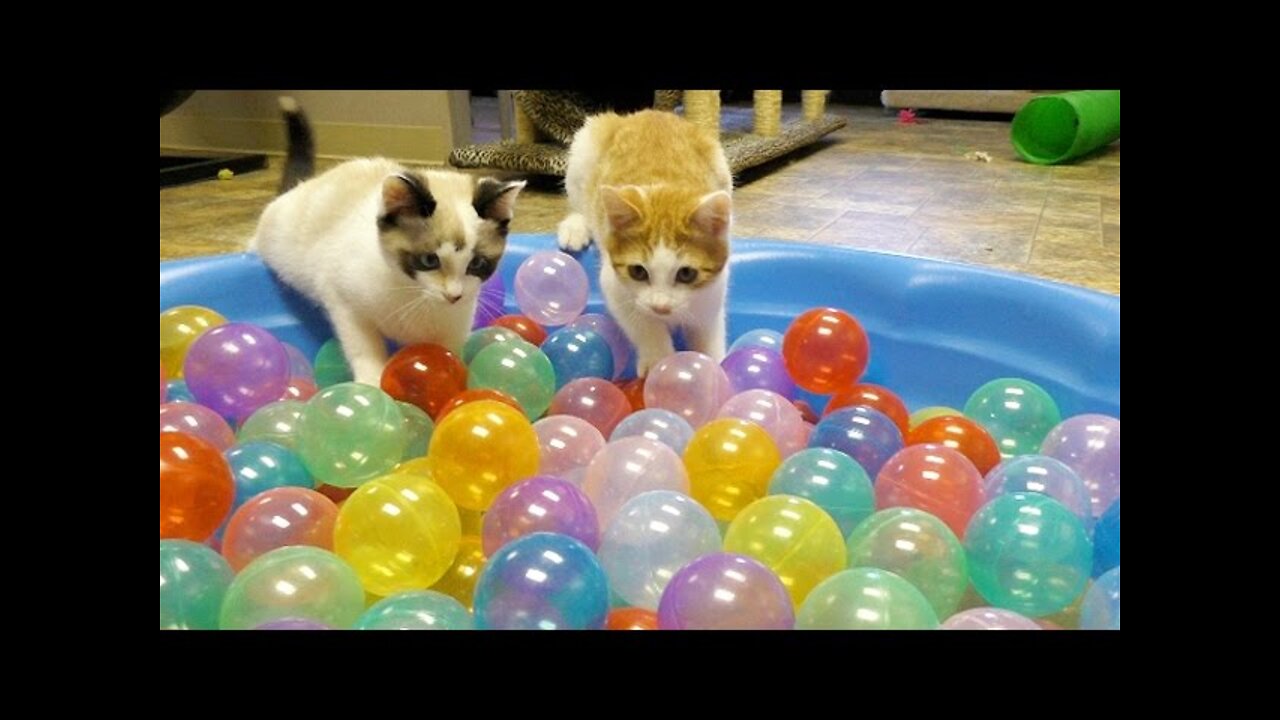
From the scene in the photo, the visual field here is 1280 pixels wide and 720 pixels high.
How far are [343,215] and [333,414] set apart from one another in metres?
0.63

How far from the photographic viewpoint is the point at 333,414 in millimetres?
1549

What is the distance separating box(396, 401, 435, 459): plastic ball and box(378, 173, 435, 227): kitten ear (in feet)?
1.20

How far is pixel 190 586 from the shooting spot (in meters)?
1.23

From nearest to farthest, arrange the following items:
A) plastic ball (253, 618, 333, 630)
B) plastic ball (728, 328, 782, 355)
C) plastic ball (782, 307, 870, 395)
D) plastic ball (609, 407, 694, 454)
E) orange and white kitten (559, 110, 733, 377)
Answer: plastic ball (253, 618, 333, 630) < plastic ball (609, 407, 694, 454) < orange and white kitten (559, 110, 733, 377) < plastic ball (782, 307, 870, 395) < plastic ball (728, 328, 782, 355)

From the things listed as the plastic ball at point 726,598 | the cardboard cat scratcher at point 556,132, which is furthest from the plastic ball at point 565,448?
the cardboard cat scratcher at point 556,132

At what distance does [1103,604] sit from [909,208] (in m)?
2.91

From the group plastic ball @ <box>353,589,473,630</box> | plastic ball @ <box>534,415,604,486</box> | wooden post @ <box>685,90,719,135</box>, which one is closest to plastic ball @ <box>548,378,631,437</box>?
plastic ball @ <box>534,415,604,486</box>

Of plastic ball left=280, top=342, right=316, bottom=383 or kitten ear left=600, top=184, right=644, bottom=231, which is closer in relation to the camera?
kitten ear left=600, top=184, right=644, bottom=231

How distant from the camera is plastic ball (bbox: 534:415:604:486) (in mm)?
1655

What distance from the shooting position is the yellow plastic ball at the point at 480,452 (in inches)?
59.5

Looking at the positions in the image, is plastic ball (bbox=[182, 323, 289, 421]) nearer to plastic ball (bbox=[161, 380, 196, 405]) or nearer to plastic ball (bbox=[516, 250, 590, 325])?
plastic ball (bbox=[161, 380, 196, 405])

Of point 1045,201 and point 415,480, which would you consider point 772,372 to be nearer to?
point 415,480

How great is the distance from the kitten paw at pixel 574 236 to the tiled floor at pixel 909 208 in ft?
3.23

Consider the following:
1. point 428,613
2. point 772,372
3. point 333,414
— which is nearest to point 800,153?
point 772,372
